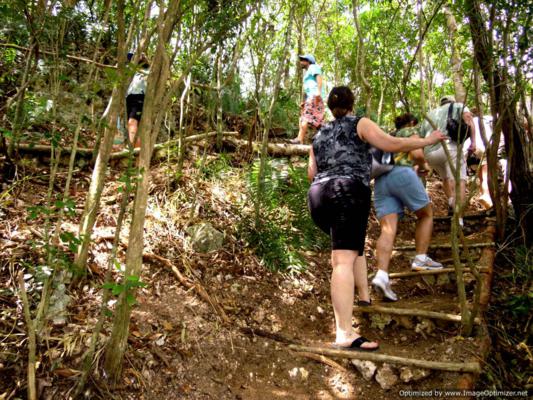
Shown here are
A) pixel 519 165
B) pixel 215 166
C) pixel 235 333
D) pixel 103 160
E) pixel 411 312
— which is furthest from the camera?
pixel 215 166

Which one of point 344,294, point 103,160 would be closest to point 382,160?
point 344,294

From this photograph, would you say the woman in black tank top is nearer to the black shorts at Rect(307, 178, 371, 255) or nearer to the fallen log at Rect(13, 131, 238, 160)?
the black shorts at Rect(307, 178, 371, 255)

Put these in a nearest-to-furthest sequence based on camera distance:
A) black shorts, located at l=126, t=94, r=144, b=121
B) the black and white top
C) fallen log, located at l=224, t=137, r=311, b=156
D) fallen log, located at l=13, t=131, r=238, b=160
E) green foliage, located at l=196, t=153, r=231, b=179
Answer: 1. the black and white top
2. fallen log, located at l=13, t=131, r=238, b=160
3. green foliage, located at l=196, t=153, r=231, b=179
4. black shorts, located at l=126, t=94, r=144, b=121
5. fallen log, located at l=224, t=137, r=311, b=156

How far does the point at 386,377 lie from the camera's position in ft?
8.84

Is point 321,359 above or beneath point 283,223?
beneath

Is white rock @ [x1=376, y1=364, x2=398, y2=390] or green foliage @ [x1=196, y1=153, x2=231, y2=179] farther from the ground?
green foliage @ [x1=196, y1=153, x2=231, y2=179]

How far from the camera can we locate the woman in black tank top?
2814 mm

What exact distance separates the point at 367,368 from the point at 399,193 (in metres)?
1.73

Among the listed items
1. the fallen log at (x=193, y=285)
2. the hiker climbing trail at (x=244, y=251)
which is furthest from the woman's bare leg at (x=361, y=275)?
the fallen log at (x=193, y=285)

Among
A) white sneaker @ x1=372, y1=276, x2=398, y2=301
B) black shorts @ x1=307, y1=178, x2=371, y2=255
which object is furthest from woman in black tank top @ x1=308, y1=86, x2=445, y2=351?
white sneaker @ x1=372, y1=276, x2=398, y2=301

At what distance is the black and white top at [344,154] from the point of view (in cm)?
294

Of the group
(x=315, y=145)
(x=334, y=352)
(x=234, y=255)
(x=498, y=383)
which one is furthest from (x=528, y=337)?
(x=234, y=255)

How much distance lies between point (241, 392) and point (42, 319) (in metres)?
1.32

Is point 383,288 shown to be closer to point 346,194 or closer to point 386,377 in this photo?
point 386,377
